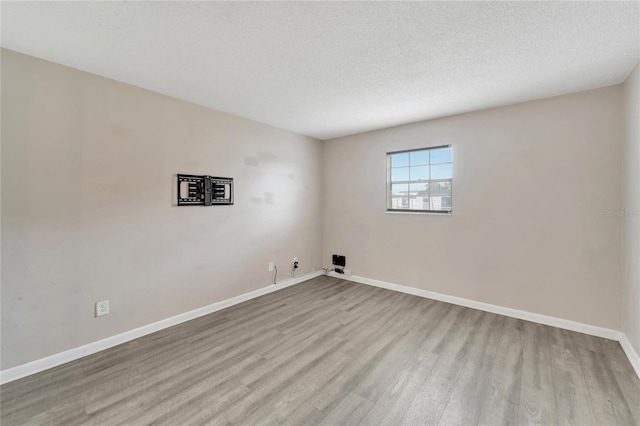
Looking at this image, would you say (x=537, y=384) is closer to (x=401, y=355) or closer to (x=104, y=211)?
(x=401, y=355)

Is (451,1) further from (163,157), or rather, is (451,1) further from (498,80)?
(163,157)

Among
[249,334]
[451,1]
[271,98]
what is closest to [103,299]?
[249,334]

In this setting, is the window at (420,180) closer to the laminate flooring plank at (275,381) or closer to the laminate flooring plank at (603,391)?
the laminate flooring plank at (603,391)

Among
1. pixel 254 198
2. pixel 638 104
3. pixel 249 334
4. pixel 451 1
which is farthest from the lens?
pixel 254 198

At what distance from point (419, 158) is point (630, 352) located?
9.32 ft

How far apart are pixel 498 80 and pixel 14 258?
14.5ft

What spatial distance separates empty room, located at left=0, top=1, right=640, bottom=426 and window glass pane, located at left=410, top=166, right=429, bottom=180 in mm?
20

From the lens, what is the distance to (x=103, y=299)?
93.7 inches

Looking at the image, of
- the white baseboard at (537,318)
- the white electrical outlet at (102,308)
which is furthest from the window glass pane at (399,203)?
the white electrical outlet at (102,308)

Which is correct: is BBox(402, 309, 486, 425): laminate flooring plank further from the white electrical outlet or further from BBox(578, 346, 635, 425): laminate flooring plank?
the white electrical outlet

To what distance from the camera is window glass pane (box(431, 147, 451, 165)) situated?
138 inches

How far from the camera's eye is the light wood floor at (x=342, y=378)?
162cm

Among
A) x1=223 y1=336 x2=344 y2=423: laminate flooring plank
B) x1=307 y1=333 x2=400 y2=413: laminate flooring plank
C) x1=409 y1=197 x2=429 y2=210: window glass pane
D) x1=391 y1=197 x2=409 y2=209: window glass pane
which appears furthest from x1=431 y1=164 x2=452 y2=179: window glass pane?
x1=223 y1=336 x2=344 y2=423: laminate flooring plank

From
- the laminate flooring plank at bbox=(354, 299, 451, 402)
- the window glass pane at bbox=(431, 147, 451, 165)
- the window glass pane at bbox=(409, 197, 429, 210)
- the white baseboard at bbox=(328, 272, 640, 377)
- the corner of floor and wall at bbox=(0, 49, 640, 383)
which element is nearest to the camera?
the laminate flooring plank at bbox=(354, 299, 451, 402)
